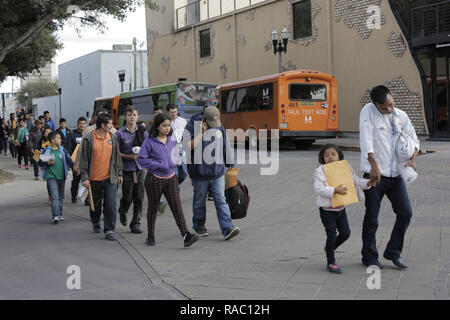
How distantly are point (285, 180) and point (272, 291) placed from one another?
860cm

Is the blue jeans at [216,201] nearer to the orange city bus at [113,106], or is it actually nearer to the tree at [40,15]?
the tree at [40,15]

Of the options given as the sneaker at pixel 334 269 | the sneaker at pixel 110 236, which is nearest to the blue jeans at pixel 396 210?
the sneaker at pixel 334 269

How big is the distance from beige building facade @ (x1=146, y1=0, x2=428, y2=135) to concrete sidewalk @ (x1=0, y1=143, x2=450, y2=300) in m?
14.8

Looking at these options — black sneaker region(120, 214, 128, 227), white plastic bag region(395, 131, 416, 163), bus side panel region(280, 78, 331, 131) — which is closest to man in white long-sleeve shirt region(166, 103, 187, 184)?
black sneaker region(120, 214, 128, 227)

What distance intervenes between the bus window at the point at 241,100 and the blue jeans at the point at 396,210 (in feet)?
66.0

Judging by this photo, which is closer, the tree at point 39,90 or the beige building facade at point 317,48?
the beige building facade at point 317,48

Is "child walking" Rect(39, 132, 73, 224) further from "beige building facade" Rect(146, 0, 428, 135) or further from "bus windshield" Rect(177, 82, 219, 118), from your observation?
"bus windshield" Rect(177, 82, 219, 118)

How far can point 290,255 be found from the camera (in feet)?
22.2

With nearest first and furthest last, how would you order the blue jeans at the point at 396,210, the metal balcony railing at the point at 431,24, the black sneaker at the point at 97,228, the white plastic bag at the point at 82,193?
the blue jeans at the point at 396,210 → the black sneaker at the point at 97,228 → the white plastic bag at the point at 82,193 → the metal balcony railing at the point at 431,24

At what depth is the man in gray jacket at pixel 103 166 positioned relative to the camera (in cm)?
832

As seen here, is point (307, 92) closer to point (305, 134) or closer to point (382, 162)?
point (305, 134)

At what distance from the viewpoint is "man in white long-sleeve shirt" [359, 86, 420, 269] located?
18.9 feet

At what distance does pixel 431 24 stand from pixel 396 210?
756 inches
